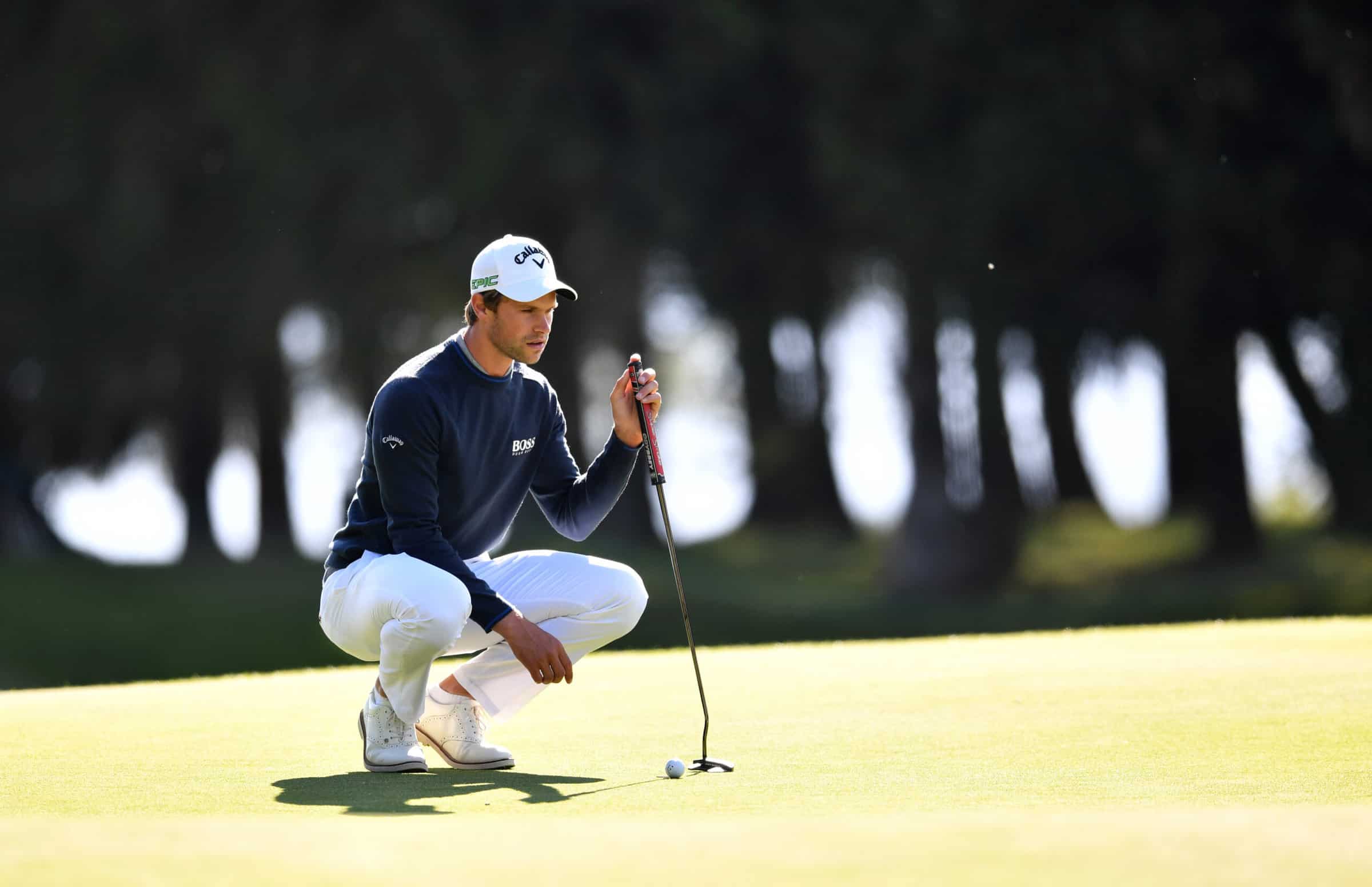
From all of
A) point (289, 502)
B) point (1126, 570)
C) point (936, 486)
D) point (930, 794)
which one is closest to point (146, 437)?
point (289, 502)

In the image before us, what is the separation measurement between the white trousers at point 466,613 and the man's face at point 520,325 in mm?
601

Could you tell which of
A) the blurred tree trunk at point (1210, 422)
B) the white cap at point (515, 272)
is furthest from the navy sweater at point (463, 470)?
the blurred tree trunk at point (1210, 422)

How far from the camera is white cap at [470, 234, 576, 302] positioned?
495cm

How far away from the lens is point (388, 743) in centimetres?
491

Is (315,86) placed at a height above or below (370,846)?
above

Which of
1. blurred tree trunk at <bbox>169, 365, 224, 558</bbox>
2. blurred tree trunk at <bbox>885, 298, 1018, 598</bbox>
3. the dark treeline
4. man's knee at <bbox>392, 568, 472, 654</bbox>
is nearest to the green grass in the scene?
man's knee at <bbox>392, 568, 472, 654</bbox>

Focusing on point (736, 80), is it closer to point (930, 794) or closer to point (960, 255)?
point (960, 255)

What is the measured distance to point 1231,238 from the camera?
16.8 metres

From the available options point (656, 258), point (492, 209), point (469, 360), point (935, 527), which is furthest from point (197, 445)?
point (469, 360)

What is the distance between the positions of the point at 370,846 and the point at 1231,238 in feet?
49.2

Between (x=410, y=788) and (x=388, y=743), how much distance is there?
43 centimetres

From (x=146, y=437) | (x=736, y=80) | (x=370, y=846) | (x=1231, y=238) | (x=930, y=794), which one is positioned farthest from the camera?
(x=146, y=437)

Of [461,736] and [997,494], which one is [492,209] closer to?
[997,494]

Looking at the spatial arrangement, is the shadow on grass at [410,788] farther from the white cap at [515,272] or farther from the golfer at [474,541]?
the white cap at [515,272]
